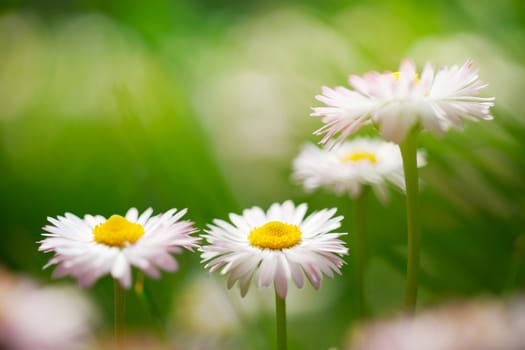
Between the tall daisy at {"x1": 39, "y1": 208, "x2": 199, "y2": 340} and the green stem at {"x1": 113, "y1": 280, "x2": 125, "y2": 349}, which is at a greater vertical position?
the tall daisy at {"x1": 39, "y1": 208, "x2": 199, "y2": 340}

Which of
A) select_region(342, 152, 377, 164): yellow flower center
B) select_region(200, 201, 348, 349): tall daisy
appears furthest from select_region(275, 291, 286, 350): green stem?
select_region(342, 152, 377, 164): yellow flower center

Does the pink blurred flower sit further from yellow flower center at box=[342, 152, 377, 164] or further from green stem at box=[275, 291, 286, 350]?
yellow flower center at box=[342, 152, 377, 164]

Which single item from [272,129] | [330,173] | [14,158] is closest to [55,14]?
[14,158]

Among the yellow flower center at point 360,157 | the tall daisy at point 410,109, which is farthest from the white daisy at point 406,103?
the yellow flower center at point 360,157

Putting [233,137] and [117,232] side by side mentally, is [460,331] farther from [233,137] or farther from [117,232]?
[233,137]

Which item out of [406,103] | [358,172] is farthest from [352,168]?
[406,103]

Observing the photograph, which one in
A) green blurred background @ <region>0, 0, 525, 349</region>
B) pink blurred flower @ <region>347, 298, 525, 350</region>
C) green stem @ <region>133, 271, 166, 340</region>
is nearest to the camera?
pink blurred flower @ <region>347, 298, 525, 350</region>

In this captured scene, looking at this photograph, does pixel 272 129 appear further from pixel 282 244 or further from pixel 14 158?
pixel 282 244
